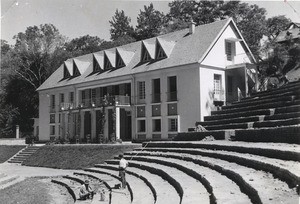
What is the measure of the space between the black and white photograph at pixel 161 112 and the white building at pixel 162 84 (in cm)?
11

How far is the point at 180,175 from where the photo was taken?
12.1 meters

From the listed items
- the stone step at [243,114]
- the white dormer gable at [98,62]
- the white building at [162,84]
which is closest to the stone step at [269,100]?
the stone step at [243,114]

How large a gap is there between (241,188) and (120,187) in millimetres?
6471

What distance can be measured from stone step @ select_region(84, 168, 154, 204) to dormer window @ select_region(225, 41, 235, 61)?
1730 centimetres

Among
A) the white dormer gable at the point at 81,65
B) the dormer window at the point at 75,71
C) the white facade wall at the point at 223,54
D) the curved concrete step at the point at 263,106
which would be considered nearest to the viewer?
the curved concrete step at the point at 263,106

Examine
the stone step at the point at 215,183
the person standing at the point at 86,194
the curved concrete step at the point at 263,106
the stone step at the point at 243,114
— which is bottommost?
the person standing at the point at 86,194

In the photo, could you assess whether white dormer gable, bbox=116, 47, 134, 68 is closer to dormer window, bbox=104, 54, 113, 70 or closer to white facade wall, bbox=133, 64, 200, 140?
dormer window, bbox=104, 54, 113, 70

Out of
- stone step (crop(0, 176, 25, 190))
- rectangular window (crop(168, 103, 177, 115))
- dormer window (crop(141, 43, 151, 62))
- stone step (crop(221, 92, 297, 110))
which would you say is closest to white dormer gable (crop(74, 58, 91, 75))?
dormer window (crop(141, 43, 151, 62))

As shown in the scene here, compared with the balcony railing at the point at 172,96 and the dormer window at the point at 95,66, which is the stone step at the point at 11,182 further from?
the dormer window at the point at 95,66

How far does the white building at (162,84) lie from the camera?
29516 mm

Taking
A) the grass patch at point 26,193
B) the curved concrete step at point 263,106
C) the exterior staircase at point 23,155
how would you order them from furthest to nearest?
the exterior staircase at point 23,155 < the curved concrete step at point 263,106 < the grass patch at point 26,193

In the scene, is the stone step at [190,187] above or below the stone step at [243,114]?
below

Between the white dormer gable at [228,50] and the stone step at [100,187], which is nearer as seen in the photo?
the stone step at [100,187]

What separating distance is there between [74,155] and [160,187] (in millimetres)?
17206
